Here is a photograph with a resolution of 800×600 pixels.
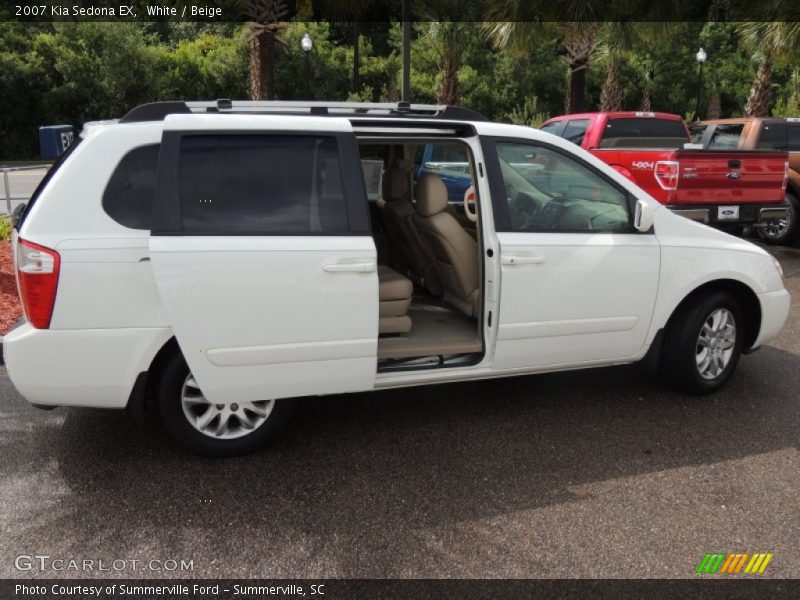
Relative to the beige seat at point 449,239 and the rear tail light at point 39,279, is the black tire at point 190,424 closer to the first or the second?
the rear tail light at point 39,279

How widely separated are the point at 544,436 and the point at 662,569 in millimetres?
1314

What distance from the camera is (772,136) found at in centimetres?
1098

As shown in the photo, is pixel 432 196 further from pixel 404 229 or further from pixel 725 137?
pixel 725 137

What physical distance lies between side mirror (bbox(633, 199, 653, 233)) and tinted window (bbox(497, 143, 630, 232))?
77 mm

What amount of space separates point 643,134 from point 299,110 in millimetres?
8466

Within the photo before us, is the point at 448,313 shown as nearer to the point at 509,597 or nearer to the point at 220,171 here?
the point at 220,171

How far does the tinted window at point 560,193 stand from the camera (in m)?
4.26

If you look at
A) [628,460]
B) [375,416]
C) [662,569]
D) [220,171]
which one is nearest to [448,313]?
[375,416]

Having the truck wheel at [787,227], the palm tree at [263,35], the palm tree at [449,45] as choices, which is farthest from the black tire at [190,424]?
the palm tree at [449,45]

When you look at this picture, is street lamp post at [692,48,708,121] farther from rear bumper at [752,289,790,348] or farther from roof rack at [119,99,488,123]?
roof rack at [119,99,488,123]

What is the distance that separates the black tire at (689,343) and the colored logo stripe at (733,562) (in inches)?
68.1

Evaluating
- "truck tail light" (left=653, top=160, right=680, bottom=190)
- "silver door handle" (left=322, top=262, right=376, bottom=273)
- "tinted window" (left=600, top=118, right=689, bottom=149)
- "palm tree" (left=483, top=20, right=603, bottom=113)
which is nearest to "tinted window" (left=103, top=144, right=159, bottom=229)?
"silver door handle" (left=322, top=262, right=376, bottom=273)

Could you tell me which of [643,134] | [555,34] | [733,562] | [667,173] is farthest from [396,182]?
[555,34]

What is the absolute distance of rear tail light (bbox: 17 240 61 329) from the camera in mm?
3334
